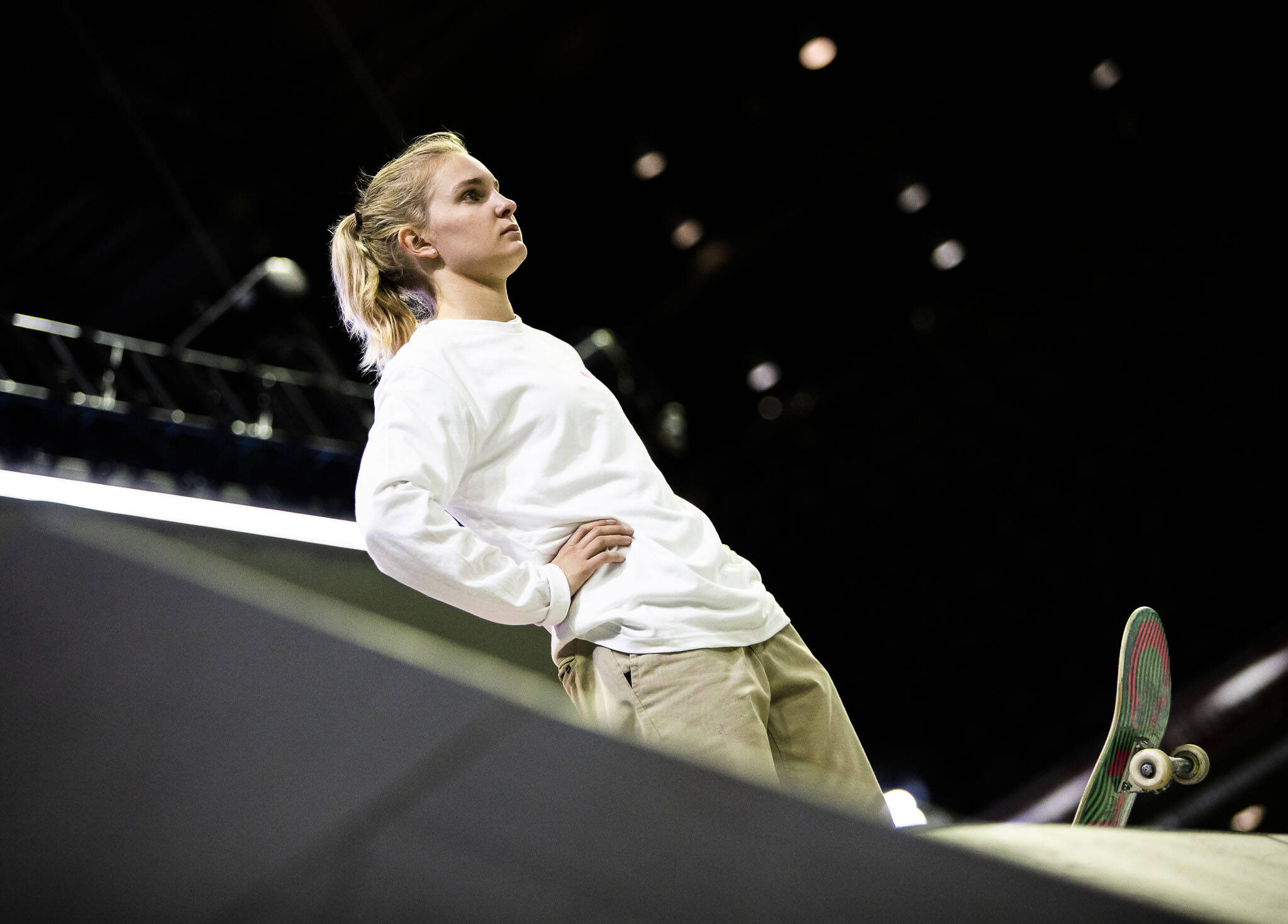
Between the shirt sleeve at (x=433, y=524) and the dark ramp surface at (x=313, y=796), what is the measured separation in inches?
23.0

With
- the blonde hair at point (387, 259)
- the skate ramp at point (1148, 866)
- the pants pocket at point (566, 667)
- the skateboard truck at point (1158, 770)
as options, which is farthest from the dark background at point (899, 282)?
the skate ramp at point (1148, 866)

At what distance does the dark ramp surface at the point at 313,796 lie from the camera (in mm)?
432

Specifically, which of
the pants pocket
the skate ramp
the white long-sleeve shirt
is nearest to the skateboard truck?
the skate ramp

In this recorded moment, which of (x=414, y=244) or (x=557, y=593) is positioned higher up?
(x=414, y=244)

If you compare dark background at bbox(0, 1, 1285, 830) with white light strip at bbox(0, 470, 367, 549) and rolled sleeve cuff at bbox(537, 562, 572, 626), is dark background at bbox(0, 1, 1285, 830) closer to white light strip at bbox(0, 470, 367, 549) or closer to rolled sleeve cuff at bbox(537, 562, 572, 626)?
white light strip at bbox(0, 470, 367, 549)

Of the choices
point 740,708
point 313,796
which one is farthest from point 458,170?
point 313,796

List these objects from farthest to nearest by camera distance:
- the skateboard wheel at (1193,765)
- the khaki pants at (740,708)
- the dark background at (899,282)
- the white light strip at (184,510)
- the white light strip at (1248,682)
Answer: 1. the white light strip at (1248,682)
2. the dark background at (899,282)
3. the white light strip at (184,510)
4. the skateboard wheel at (1193,765)
5. the khaki pants at (740,708)

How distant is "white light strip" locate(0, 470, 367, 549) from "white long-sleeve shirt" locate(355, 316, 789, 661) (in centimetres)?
174

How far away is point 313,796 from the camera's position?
450mm

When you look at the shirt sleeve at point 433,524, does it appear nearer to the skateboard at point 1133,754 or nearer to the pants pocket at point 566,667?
the pants pocket at point 566,667

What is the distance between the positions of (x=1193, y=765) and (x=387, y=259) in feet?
3.79

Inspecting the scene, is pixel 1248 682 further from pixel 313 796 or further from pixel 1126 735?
pixel 313 796

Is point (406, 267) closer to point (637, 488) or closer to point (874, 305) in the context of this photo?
point (637, 488)

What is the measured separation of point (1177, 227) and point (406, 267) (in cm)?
545
